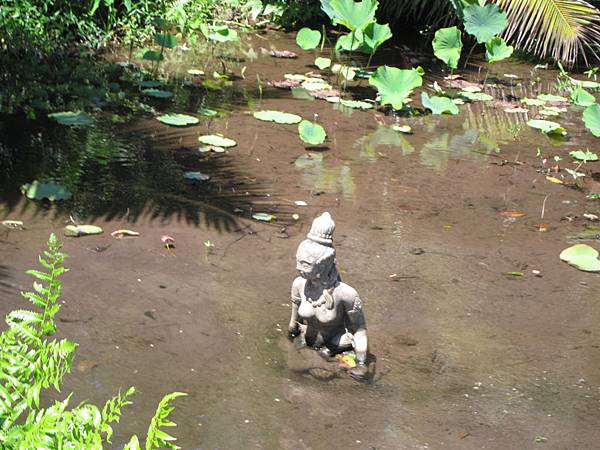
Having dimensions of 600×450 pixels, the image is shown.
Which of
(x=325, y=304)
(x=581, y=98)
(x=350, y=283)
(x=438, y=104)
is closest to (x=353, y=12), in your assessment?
(x=438, y=104)

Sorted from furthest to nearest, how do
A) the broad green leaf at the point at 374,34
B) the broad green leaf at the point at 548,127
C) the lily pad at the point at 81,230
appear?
the broad green leaf at the point at 374,34 < the broad green leaf at the point at 548,127 < the lily pad at the point at 81,230

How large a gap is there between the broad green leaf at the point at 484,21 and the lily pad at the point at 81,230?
5.09 metres

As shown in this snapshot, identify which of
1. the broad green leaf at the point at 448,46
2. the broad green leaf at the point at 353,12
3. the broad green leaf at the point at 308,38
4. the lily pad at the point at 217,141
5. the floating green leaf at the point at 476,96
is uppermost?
the broad green leaf at the point at 353,12

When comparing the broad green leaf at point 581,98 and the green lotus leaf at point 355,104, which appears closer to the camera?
the green lotus leaf at point 355,104

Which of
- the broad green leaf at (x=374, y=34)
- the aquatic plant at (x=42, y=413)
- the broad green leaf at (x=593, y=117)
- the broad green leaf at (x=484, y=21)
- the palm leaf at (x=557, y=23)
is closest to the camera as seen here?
the aquatic plant at (x=42, y=413)

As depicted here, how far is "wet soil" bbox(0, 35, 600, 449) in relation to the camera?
3943 millimetres

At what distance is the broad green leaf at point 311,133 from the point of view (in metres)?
7.09

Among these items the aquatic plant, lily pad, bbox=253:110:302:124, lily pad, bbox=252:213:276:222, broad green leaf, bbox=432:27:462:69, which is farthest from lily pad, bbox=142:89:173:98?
the aquatic plant

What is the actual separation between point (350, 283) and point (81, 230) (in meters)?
1.53

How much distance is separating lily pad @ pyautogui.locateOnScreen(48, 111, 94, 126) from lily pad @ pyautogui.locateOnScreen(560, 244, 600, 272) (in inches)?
139

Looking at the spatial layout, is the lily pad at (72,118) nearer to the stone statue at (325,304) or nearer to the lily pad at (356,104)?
the lily pad at (356,104)

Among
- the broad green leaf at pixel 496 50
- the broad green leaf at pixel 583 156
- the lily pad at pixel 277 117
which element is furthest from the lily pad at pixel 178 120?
the broad green leaf at pixel 496 50

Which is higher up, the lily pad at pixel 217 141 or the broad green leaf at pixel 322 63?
the broad green leaf at pixel 322 63

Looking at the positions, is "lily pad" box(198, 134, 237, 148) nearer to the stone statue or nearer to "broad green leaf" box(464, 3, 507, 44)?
the stone statue
